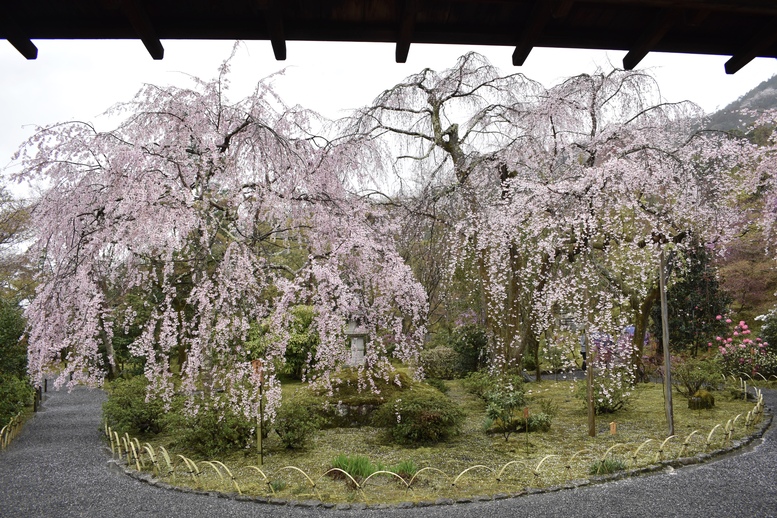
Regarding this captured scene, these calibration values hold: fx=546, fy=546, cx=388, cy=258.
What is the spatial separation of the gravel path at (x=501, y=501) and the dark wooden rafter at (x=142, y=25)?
4334mm

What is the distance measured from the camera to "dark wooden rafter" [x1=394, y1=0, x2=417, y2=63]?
2678mm

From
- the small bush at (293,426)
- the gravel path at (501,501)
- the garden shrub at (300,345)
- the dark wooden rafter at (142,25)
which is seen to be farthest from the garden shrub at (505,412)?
the dark wooden rafter at (142,25)

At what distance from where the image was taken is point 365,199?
787cm

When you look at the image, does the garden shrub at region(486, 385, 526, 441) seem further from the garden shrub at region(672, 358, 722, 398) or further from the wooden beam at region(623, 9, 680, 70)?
the wooden beam at region(623, 9, 680, 70)

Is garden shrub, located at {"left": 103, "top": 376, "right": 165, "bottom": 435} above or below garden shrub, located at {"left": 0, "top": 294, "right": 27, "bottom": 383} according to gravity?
below

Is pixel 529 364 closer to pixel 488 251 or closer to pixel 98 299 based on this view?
pixel 488 251

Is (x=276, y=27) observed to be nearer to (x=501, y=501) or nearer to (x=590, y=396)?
(x=501, y=501)

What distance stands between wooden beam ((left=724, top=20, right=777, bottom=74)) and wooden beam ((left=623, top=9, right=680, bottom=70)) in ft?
1.75

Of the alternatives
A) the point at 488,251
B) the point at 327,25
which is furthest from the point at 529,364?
the point at 327,25

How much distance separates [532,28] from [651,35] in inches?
25.3

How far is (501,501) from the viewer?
18.2ft

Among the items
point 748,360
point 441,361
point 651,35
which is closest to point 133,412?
point 441,361

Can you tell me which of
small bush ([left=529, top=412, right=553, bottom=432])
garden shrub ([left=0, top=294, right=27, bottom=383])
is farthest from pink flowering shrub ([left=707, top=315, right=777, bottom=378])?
garden shrub ([left=0, top=294, right=27, bottom=383])

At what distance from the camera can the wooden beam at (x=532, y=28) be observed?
8.93ft
